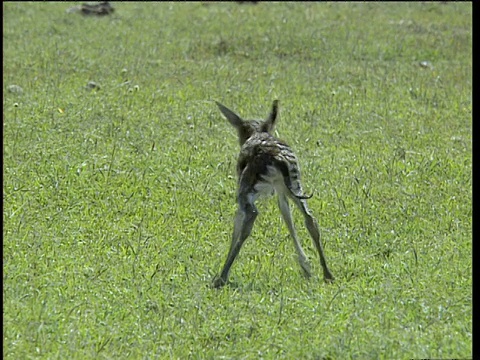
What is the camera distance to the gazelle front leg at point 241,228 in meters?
7.11

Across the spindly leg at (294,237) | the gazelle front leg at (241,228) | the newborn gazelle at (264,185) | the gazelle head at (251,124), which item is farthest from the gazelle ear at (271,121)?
the gazelle front leg at (241,228)

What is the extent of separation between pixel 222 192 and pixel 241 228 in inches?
88.0

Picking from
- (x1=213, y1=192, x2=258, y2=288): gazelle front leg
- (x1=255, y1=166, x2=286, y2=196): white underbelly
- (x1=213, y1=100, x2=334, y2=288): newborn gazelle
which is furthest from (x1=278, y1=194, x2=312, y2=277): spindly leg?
(x1=213, y1=192, x2=258, y2=288): gazelle front leg

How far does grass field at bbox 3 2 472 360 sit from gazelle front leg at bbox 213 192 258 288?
163 millimetres

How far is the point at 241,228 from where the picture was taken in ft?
23.4

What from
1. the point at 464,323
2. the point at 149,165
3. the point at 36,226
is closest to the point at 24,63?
the point at 149,165

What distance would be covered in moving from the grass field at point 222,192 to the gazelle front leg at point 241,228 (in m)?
0.16

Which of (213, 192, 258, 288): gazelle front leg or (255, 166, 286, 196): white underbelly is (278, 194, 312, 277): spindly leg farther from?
(213, 192, 258, 288): gazelle front leg

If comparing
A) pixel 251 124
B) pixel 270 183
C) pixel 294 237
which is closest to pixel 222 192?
pixel 251 124

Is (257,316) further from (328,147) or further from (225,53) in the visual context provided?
(225,53)

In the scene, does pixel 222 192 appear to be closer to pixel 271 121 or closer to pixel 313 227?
pixel 271 121

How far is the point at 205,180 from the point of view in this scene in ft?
31.4

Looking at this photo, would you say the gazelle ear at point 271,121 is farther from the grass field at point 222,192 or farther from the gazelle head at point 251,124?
the grass field at point 222,192

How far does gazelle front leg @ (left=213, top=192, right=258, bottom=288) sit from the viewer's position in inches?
280
